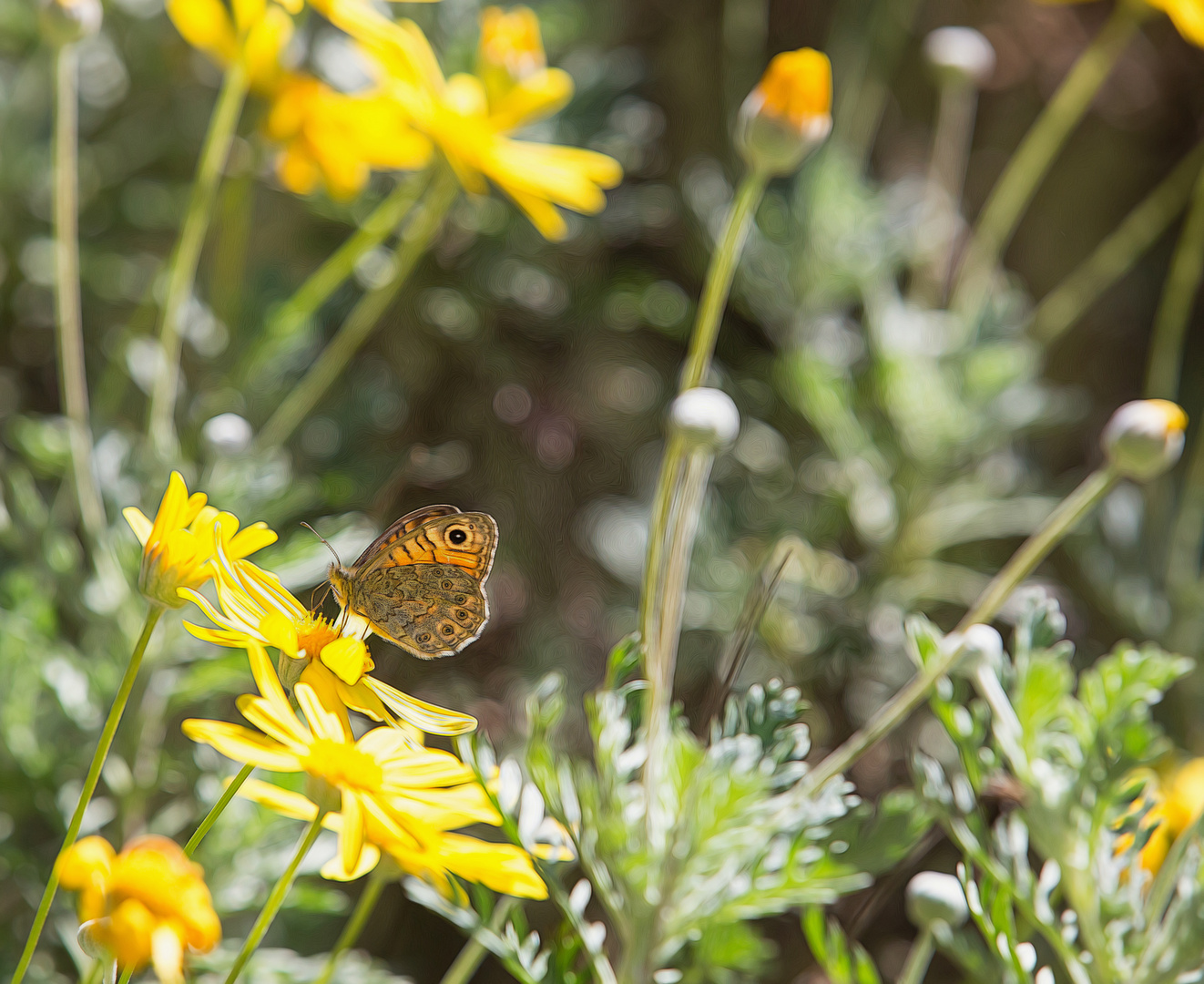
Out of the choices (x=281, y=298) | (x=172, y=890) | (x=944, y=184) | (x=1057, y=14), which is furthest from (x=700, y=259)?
(x=172, y=890)

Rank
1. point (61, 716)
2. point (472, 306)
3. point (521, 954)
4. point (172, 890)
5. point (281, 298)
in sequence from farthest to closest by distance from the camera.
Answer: point (472, 306), point (281, 298), point (61, 716), point (521, 954), point (172, 890)

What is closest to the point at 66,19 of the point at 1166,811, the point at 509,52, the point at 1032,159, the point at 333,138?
the point at 333,138

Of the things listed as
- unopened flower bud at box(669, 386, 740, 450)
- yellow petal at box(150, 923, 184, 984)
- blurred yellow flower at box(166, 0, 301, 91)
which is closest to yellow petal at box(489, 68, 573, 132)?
blurred yellow flower at box(166, 0, 301, 91)

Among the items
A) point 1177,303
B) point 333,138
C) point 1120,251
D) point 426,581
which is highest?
point 1120,251

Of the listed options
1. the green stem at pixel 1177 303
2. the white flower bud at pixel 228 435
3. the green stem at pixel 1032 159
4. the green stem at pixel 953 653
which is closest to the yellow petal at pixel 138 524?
the white flower bud at pixel 228 435

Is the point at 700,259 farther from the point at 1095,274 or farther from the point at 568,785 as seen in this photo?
the point at 568,785

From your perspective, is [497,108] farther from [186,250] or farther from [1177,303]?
[1177,303]
